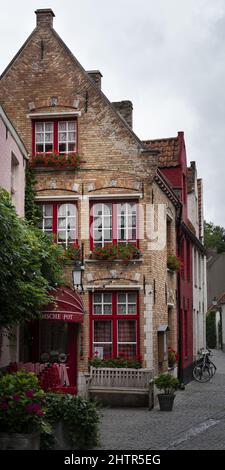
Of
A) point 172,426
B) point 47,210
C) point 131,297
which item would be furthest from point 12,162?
point 172,426

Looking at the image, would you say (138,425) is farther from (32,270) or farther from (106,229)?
(106,229)

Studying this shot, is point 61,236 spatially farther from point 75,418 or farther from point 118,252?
point 75,418

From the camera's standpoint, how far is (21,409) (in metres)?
9.88

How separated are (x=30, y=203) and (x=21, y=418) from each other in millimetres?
10503

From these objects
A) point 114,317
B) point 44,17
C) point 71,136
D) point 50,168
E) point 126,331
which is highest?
point 44,17

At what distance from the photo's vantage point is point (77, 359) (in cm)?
1909

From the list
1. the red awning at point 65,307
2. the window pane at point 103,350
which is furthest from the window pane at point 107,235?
the window pane at point 103,350

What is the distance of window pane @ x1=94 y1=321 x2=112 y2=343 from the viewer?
19328 mm

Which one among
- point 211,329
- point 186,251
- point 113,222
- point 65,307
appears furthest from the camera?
point 211,329

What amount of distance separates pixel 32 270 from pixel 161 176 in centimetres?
665

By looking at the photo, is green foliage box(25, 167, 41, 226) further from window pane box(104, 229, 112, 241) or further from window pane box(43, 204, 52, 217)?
window pane box(104, 229, 112, 241)

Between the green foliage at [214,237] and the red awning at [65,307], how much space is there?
176 feet

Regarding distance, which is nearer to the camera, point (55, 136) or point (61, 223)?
point (61, 223)

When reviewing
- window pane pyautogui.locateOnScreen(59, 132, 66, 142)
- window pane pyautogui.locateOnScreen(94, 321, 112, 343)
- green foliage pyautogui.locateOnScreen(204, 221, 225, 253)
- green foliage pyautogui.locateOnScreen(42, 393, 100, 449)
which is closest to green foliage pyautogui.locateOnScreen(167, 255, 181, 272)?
window pane pyautogui.locateOnScreen(94, 321, 112, 343)
